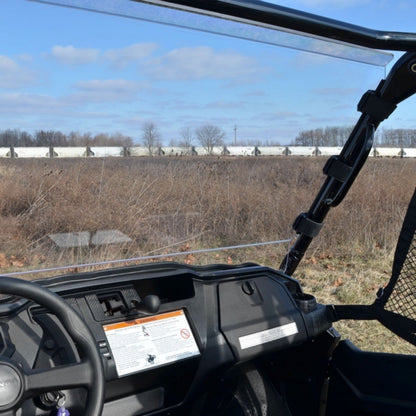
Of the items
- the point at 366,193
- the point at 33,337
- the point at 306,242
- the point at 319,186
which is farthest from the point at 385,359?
the point at 33,337

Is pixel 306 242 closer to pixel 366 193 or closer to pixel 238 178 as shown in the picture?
pixel 238 178

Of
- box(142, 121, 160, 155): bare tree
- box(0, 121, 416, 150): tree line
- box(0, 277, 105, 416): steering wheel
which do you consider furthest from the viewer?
box(142, 121, 160, 155): bare tree

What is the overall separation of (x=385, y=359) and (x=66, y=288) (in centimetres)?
133

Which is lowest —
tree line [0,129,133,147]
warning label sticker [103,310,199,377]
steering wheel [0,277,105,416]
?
warning label sticker [103,310,199,377]

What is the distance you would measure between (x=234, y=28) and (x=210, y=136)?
1.71ft

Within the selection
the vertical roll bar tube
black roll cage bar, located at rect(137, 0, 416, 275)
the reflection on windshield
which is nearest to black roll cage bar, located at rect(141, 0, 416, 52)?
black roll cage bar, located at rect(137, 0, 416, 275)

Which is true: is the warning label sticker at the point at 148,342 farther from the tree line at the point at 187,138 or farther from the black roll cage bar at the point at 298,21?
the black roll cage bar at the point at 298,21

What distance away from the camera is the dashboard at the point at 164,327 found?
161 cm

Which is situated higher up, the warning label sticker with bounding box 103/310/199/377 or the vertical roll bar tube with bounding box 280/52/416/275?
the vertical roll bar tube with bounding box 280/52/416/275

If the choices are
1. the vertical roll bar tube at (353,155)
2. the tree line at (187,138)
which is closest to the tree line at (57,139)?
the tree line at (187,138)

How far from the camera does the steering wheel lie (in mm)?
1304

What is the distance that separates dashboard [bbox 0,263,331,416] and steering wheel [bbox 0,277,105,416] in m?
0.19

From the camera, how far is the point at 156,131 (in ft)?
5.86

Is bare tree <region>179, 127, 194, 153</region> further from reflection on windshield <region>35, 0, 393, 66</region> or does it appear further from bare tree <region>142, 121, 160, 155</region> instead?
reflection on windshield <region>35, 0, 393, 66</region>
